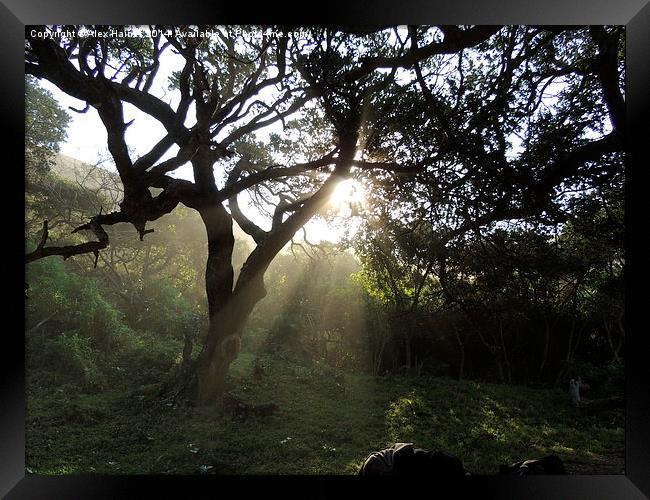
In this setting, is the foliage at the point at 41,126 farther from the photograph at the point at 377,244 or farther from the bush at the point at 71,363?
the bush at the point at 71,363

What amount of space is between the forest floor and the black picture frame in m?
0.55

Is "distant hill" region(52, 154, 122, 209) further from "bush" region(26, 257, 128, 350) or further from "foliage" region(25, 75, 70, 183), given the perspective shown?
"bush" region(26, 257, 128, 350)

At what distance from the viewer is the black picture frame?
1.96 metres

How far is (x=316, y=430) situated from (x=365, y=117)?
293 cm

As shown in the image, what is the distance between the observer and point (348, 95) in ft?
10.2

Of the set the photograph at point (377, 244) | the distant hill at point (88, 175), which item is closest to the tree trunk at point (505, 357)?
the photograph at point (377, 244)

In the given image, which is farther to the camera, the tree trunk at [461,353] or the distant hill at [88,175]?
the distant hill at [88,175]

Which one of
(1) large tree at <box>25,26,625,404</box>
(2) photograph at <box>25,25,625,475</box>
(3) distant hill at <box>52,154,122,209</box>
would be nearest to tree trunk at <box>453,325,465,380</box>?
(2) photograph at <box>25,25,625,475</box>

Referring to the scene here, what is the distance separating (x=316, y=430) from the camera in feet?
10.9

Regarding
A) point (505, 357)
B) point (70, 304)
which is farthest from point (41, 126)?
point (505, 357)

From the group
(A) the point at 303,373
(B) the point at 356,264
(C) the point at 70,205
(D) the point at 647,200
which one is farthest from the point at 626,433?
(C) the point at 70,205
